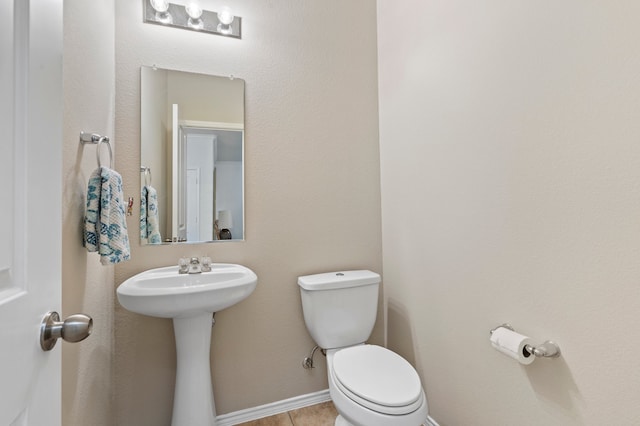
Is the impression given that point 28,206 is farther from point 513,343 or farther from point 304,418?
point 304,418

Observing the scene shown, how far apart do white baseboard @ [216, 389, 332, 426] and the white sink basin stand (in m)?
0.75

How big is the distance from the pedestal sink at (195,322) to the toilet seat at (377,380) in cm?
55

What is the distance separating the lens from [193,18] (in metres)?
1.53

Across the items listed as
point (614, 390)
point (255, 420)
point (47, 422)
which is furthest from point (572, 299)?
point (255, 420)

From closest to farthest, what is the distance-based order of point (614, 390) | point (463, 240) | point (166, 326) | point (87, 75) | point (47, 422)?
point (47, 422) < point (614, 390) < point (87, 75) < point (463, 240) < point (166, 326)

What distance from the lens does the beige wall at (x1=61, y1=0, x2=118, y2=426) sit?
91cm

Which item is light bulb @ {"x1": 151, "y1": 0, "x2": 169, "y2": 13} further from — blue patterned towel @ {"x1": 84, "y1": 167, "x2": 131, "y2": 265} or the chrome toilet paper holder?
the chrome toilet paper holder

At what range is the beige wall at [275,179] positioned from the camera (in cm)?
145

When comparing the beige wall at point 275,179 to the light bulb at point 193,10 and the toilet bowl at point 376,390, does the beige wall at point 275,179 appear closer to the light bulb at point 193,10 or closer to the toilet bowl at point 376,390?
the light bulb at point 193,10

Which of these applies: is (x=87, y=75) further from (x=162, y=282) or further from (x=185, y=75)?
(x=162, y=282)

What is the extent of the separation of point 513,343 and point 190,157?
165 centimetres

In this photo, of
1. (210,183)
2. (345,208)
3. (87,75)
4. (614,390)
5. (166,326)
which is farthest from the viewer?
(345,208)

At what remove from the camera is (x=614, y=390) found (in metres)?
0.82

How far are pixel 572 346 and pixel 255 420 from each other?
1510mm
